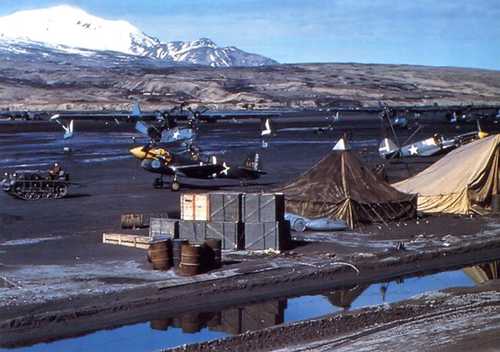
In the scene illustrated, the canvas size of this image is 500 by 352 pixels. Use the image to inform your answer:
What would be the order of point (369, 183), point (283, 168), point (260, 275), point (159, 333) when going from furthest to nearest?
point (283, 168) < point (369, 183) < point (260, 275) < point (159, 333)

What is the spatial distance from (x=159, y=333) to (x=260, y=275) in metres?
4.27

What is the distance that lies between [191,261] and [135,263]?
2.06 metres

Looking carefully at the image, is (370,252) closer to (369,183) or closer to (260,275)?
(260,275)

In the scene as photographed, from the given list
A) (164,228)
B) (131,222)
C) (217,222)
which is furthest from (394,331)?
(131,222)

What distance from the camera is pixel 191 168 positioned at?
39031mm

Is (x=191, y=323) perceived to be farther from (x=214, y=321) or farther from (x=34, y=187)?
(x=34, y=187)

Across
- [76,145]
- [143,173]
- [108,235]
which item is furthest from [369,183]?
[76,145]

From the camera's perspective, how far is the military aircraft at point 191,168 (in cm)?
3912

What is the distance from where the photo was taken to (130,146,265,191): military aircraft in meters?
39.1

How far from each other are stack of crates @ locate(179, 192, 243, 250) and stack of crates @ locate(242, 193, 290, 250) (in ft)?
0.62

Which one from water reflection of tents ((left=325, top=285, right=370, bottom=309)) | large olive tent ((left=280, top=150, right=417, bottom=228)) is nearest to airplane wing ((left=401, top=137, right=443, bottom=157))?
large olive tent ((left=280, top=150, right=417, bottom=228))

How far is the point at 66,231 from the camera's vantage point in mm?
27266

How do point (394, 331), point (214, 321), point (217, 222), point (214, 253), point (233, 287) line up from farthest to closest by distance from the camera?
point (217, 222) → point (214, 253) → point (233, 287) → point (214, 321) → point (394, 331)

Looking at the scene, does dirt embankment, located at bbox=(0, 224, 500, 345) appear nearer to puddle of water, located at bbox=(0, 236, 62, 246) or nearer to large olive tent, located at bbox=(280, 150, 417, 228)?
large olive tent, located at bbox=(280, 150, 417, 228)
